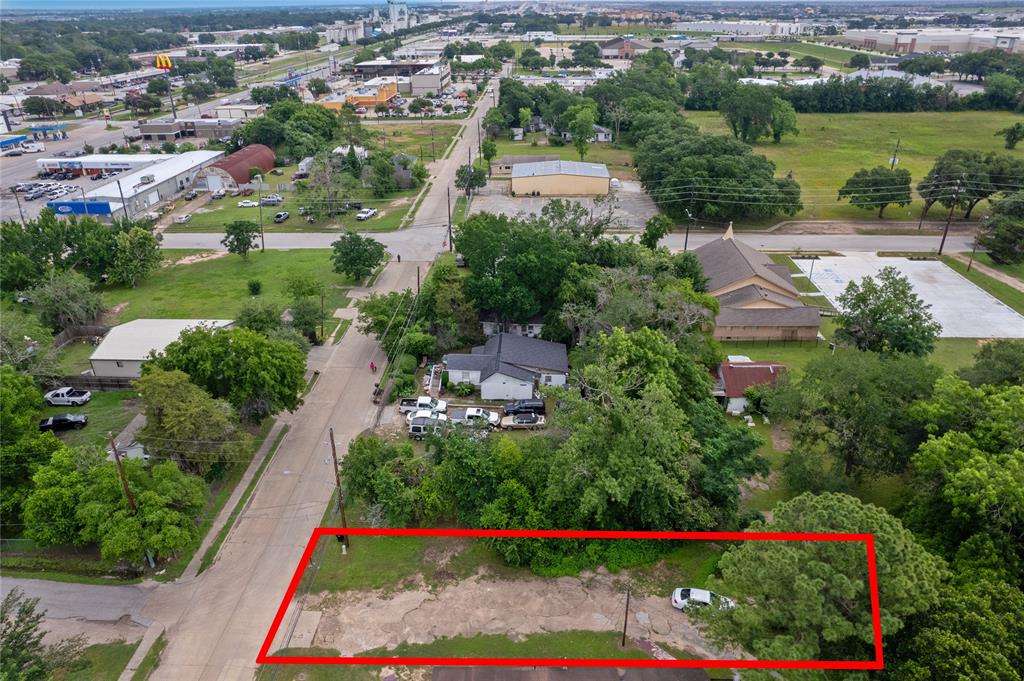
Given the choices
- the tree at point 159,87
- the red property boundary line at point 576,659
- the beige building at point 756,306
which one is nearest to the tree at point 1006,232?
the beige building at point 756,306

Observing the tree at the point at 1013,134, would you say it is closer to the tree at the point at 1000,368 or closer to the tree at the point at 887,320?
the tree at the point at 887,320

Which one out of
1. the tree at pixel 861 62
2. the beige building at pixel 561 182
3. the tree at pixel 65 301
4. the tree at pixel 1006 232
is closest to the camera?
the tree at pixel 65 301

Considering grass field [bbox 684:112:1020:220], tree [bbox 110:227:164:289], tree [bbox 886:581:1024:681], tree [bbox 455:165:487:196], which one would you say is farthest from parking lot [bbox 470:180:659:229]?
tree [bbox 886:581:1024:681]

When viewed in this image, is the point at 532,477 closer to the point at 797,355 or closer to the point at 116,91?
the point at 797,355

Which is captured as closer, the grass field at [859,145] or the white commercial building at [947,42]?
the grass field at [859,145]

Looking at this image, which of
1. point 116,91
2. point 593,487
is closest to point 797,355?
point 593,487

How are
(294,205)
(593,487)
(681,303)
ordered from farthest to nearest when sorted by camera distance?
(294,205)
(681,303)
(593,487)
